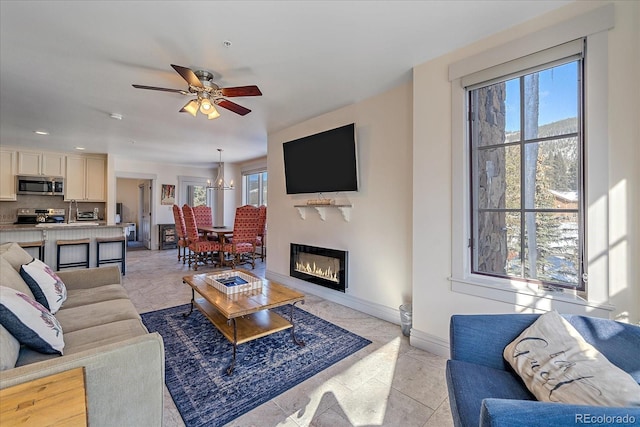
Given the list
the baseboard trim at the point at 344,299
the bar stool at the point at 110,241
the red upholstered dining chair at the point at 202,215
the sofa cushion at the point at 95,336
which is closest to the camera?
the sofa cushion at the point at 95,336

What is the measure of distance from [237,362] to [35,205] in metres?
6.90

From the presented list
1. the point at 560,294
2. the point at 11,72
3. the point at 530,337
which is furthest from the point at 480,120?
the point at 11,72

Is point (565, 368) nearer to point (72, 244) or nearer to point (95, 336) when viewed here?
point (95, 336)

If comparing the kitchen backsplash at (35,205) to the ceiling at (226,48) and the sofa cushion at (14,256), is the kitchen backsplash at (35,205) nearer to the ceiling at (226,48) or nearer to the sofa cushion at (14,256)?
the ceiling at (226,48)

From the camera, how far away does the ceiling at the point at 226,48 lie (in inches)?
71.3

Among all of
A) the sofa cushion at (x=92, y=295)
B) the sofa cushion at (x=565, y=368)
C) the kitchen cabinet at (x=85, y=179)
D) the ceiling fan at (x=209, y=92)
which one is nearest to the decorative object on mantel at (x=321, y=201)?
the ceiling fan at (x=209, y=92)

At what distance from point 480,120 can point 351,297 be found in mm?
2327

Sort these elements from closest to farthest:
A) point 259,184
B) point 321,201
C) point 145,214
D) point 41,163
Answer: point 321,201 → point 41,163 → point 259,184 → point 145,214

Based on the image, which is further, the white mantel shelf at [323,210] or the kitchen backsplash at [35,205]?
the kitchen backsplash at [35,205]

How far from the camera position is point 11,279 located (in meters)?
1.68

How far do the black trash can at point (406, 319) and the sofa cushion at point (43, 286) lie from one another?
2782 mm

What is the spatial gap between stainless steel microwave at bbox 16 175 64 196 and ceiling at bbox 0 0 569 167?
2424mm

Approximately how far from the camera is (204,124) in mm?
4227

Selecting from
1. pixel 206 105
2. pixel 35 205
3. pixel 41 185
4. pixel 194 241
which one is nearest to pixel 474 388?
pixel 206 105
